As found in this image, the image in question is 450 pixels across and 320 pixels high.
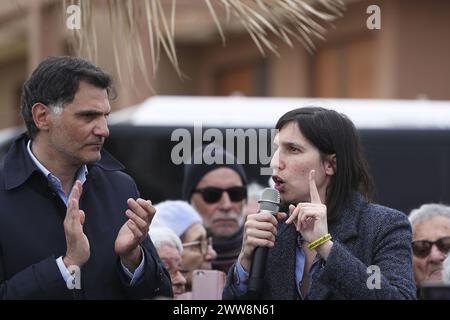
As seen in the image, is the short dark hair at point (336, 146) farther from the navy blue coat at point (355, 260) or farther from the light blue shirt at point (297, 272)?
the light blue shirt at point (297, 272)

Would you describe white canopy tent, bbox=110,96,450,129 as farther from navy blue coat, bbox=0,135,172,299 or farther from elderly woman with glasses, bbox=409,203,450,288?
navy blue coat, bbox=0,135,172,299

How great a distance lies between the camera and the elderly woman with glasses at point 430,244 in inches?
183

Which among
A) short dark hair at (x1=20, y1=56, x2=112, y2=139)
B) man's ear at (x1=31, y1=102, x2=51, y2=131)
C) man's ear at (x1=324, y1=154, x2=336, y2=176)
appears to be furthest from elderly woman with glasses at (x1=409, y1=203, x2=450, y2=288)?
man's ear at (x1=31, y1=102, x2=51, y2=131)

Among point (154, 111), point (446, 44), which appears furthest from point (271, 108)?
point (446, 44)

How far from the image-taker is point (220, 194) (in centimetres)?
603

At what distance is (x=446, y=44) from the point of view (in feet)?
43.7

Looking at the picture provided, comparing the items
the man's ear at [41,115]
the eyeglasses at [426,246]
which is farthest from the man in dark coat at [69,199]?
the eyeglasses at [426,246]

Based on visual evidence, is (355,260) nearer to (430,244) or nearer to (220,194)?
(430,244)

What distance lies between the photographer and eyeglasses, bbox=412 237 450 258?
470 cm

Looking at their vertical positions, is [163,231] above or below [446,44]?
below

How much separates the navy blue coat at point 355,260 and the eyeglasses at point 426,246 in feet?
3.62

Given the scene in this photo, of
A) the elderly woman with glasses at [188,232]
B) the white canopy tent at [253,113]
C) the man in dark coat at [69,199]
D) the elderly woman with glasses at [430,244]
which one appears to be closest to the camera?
the man in dark coat at [69,199]
